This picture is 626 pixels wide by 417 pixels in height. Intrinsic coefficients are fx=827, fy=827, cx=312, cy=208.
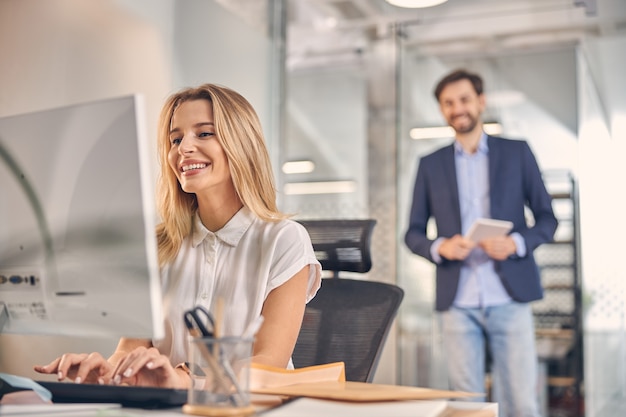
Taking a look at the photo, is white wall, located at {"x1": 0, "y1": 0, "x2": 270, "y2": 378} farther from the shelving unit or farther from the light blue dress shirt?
the shelving unit

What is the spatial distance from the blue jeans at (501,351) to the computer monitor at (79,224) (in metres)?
2.69

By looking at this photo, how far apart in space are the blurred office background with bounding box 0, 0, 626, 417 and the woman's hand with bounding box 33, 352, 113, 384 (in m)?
2.14

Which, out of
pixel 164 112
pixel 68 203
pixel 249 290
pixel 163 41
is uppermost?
pixel 163 41

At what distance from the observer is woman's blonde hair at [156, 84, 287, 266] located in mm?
1703

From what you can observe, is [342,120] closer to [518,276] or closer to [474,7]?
[474,7]

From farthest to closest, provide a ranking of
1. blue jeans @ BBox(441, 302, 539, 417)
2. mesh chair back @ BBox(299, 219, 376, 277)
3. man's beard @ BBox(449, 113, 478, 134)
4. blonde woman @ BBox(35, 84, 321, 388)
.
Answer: man's beard @ BBox(449, 113, 478, 134)
blue jeans @ BBox(441, 302, 539, 417)
mesh chair back @ BBox(299, 219, 376, 277)
blonde woman @ BBox(35, 84, 321, 388)

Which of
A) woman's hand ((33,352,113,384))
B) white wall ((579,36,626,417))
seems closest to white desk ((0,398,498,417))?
woman's hand ((33,352,113,384))

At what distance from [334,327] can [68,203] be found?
3.71 feet

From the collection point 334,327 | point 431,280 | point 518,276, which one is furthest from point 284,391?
point 431,280

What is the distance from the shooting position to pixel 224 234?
1.74 meters

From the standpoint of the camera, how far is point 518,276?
3566mm

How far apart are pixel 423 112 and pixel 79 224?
14.0 feet

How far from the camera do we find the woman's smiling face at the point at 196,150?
1.67 m

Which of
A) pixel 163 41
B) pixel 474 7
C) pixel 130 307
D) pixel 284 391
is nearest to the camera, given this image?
pixel 130 307
